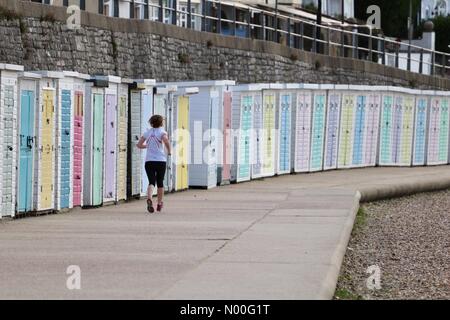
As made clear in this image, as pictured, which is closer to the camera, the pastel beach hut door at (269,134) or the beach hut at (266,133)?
the beach hut at (266,133)

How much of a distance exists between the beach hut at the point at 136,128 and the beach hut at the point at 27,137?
12.9 feet

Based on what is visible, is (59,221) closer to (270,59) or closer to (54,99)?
(54,99)

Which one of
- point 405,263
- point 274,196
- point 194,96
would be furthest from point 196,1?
point 405,263

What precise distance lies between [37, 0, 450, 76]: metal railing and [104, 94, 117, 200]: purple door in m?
9.97

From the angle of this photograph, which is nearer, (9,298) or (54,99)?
(9,298)

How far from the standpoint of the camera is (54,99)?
1927 centimetres

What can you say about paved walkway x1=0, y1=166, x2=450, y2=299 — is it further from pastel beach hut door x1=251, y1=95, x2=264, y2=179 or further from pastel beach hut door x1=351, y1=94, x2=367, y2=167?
pastel beach hut door x1=351, y1=94, x2=367, y2=167

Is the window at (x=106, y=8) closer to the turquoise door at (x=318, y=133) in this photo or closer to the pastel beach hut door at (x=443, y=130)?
the turquoise door at (x=318, y=133)

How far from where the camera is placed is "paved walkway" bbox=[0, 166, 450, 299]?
37.1ft

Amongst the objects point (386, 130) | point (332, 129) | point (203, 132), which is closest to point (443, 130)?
point (386, 130)

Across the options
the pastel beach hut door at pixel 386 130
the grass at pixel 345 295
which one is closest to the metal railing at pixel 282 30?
the pastel beach hut door at pixel 386 130

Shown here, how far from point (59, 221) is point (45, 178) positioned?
42.8 inches

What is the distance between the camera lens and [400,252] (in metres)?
18.2

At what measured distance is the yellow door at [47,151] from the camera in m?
19.0
